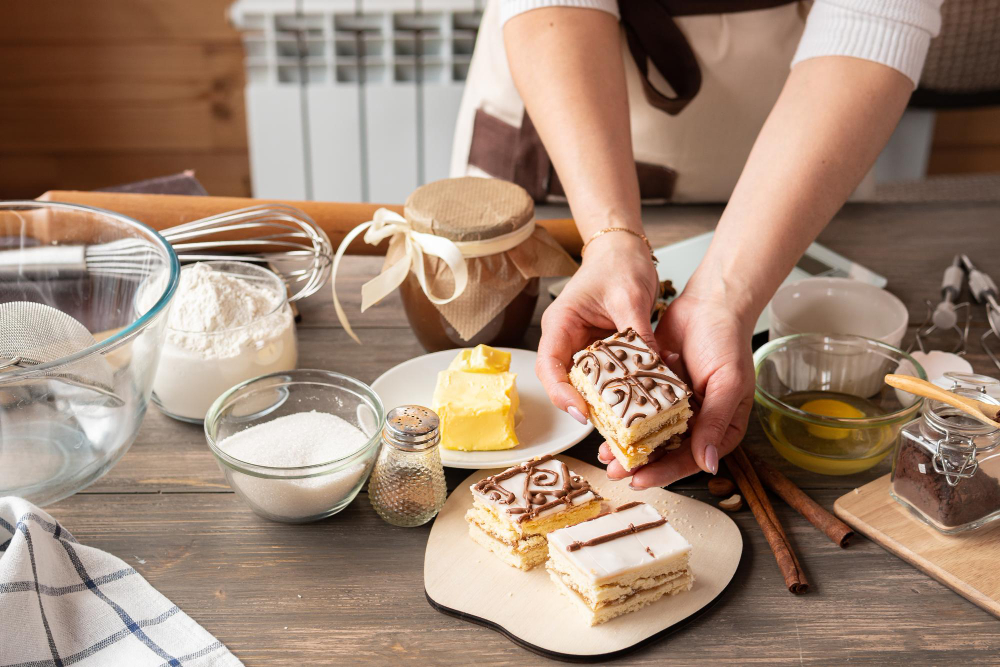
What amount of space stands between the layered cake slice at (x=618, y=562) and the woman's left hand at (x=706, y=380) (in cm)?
8

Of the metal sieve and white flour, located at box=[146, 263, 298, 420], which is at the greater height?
the metal sieve

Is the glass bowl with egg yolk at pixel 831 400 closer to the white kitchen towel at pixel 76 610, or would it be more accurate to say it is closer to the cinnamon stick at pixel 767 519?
the cinnamon stick at pixel 767 519

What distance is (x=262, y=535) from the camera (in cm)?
90

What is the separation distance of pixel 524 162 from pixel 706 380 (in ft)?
2.34

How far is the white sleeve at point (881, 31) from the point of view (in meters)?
1.14

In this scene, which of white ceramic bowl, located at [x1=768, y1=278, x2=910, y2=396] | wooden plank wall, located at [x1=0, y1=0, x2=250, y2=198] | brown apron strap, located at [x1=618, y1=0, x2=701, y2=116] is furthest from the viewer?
wooden plank wall, located at [x1=0, y1=0, x2=250, y2=198]

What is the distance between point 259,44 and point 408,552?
1918 mm

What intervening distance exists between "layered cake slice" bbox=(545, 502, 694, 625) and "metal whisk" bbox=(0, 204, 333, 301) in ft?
1.71

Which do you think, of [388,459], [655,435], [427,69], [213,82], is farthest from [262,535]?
[213,82]

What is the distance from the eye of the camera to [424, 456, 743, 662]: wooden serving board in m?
0.77

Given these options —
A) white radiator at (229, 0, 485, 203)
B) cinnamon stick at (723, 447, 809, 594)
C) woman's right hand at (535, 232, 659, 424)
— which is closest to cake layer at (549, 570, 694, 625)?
cinnamon stick at (723, 447, 809, 594)

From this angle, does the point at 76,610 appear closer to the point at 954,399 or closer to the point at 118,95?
the point at 954,399

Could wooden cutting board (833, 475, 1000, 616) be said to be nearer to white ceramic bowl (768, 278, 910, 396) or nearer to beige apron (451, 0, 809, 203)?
white ceramic bowl (768, 278, 910, 396)

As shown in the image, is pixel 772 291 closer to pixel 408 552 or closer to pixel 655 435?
pixel 655 435
